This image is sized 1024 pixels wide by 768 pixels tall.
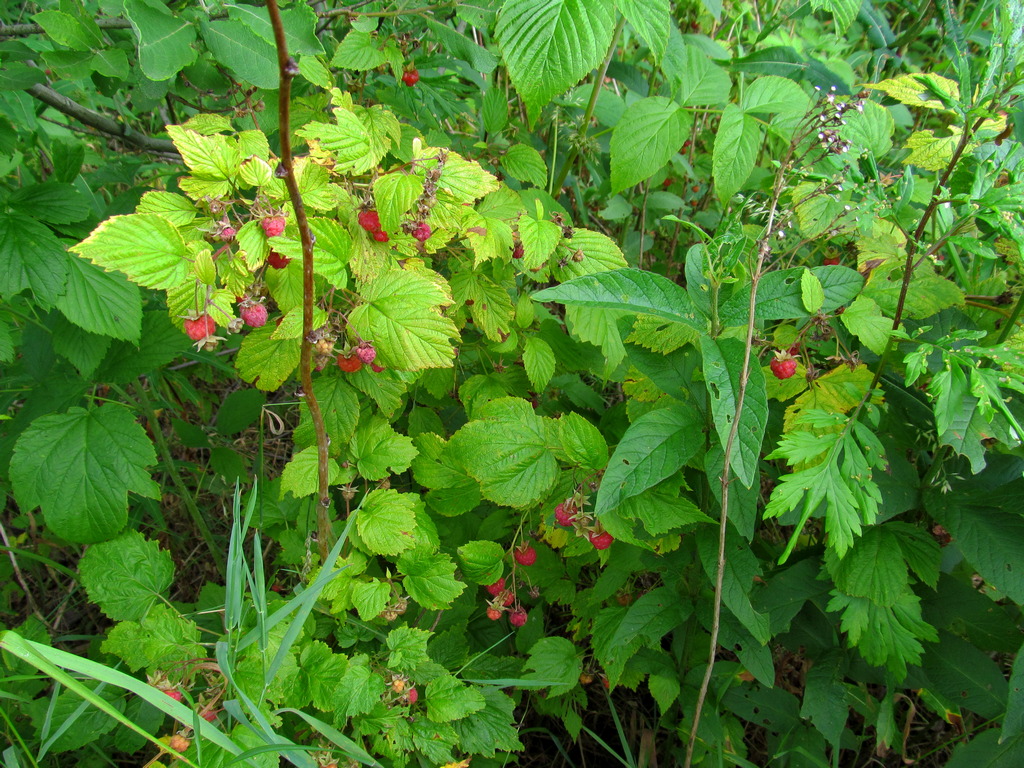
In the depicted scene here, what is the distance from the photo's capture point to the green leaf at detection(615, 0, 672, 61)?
4.00 ft

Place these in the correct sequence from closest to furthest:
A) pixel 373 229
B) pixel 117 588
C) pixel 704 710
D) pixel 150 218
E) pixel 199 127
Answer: pixel 150 218
pixel 373 229
pixel 199 127
pixel 117 588
pixel 704 710

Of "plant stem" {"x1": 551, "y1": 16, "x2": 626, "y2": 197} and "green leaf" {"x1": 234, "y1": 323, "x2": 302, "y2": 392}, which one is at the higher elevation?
"plant stem" {"x1": 551, "y1": 16, "x2": 626, "y2": 197}

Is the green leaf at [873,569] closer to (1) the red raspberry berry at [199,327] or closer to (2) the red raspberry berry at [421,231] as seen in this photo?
(2) the red raspberry berry at [421,231]

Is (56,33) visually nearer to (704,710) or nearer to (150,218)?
(150,218)

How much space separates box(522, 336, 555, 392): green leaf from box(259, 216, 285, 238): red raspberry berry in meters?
0.63

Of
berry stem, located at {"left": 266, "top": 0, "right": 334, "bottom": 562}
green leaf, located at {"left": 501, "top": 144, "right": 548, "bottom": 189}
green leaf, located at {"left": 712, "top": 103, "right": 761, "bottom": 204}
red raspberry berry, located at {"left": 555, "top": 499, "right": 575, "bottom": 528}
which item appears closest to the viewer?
berry stem, located at {"left": 266, "top": 0, "right": 334, "bottom": 562}

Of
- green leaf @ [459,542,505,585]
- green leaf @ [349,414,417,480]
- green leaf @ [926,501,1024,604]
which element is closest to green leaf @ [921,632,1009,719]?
green leaf @ [926,501,1024,604]

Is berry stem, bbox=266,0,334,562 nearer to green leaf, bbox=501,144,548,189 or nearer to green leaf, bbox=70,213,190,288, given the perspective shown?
green leaf, bbox=70,213,190,288

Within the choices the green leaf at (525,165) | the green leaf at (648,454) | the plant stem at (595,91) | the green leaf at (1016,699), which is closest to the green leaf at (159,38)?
the green leaf at (525,165)

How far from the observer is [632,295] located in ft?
3.81

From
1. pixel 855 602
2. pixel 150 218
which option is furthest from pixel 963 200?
pixel 150 218

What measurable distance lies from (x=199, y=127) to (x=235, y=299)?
0.50 meters

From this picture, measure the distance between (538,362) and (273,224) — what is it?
676mm

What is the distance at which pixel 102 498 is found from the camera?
1.45m
